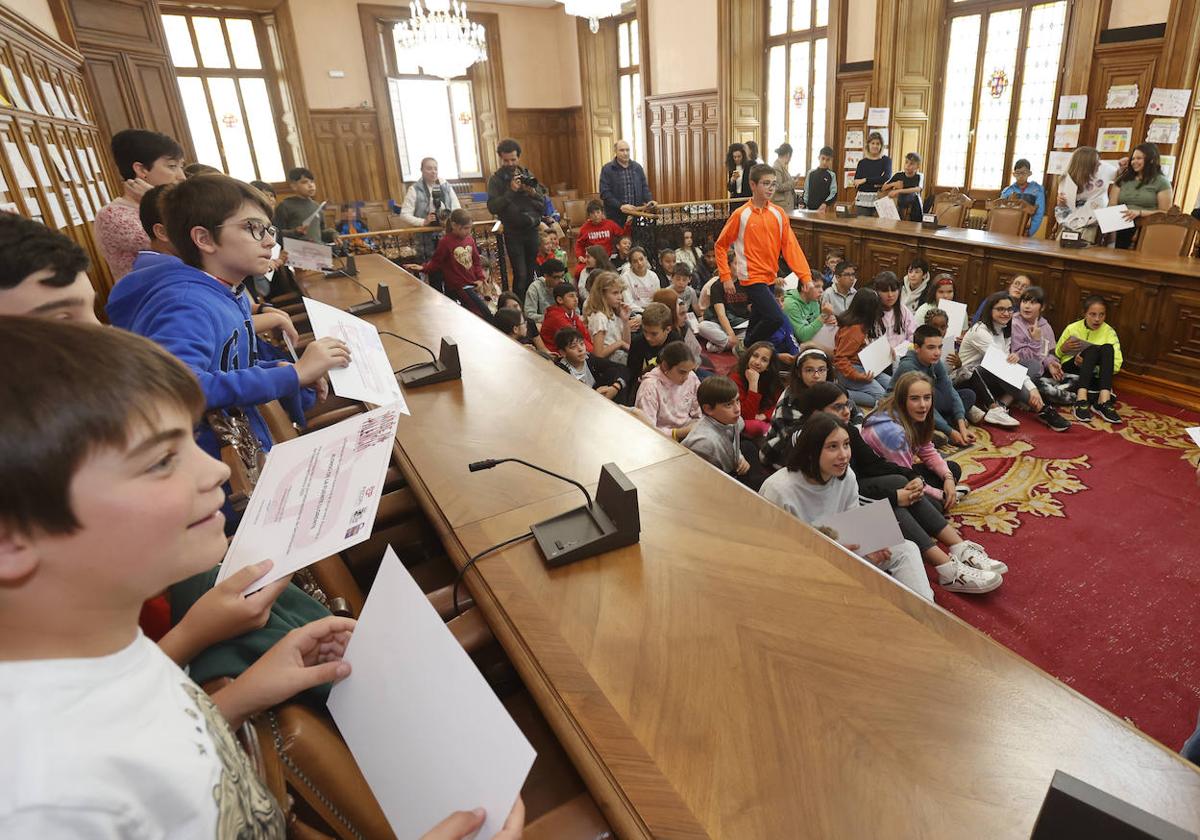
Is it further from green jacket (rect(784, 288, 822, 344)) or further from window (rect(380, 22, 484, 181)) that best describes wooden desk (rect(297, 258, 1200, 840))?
window (rect(380, 22, 484, 181))

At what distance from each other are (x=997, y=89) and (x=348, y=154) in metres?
8.49

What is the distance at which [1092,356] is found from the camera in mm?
3684

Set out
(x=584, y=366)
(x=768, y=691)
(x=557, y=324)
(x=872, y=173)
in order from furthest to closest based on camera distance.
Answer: (x=872, y=173)
(x=557, y=324)
(x=584, y=366)
(x=768, y=691)

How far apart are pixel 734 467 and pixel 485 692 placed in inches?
78.4

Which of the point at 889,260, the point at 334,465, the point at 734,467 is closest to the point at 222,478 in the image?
the point at 334,465

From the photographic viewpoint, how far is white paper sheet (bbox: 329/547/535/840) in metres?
0.60

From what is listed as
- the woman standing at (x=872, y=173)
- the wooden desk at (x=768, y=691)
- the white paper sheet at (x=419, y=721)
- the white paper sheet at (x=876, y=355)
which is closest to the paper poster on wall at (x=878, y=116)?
the woman standing at (x=872, y=173)

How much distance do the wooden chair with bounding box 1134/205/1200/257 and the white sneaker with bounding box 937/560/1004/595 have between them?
3.00 meters

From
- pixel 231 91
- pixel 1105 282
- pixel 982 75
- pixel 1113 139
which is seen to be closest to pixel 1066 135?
pixel 1113 139

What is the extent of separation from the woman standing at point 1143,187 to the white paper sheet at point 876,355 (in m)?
2.67

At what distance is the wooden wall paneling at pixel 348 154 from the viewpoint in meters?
9.61

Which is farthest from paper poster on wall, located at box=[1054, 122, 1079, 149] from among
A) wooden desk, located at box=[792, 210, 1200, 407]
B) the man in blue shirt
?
wooden desk, located at box=[792, 210, 1200, 407]

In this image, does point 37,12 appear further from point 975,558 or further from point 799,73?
point 799,73

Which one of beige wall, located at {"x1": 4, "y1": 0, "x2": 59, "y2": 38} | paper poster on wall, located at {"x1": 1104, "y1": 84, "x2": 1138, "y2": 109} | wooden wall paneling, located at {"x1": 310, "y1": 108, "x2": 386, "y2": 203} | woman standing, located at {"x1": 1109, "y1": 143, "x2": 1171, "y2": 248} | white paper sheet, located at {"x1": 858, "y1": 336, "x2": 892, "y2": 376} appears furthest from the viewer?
wooden wall paneling, located at {"x1": 310, "y1": 108, "x2": 386, "y2": 203}
